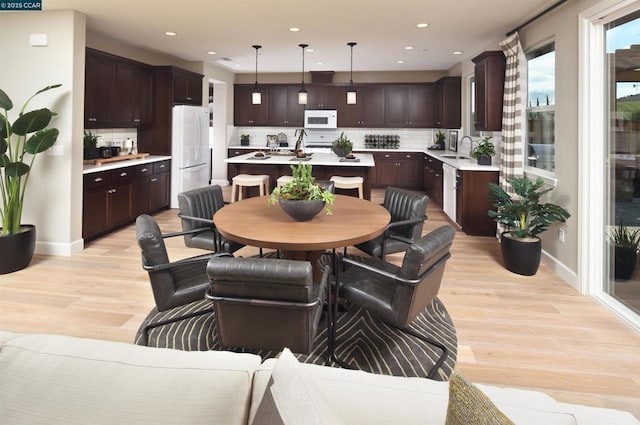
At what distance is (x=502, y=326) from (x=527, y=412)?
2295mm

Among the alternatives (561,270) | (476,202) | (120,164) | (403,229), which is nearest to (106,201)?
(120,164)

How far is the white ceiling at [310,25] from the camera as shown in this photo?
4.23 meters

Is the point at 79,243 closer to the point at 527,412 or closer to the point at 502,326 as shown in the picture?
the point at 502,326

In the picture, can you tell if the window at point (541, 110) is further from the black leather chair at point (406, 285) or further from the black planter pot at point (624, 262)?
the black leather chair at point (406, 285)

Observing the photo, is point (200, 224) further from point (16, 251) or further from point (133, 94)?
point (133, 94)

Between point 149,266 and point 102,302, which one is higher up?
point 149,266

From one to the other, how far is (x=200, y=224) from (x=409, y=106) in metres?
7.28

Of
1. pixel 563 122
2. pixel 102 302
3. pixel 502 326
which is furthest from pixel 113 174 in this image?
pixel 563 122

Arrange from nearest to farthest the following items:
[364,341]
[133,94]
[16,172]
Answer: [364,341]
[16,172]
[133,94]

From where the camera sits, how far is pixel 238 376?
97cm

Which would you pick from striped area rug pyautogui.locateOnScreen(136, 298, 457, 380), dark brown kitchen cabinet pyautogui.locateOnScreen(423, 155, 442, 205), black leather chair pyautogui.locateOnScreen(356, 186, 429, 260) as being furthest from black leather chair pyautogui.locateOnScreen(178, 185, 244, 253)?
dark brown kitchen cabinet pyautogui.locateOnScreen(423, 155, 442, 205)

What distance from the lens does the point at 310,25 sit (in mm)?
5113

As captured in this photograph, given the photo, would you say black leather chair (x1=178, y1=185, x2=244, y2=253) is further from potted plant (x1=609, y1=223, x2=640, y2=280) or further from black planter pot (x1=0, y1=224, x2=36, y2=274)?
potted plant (x1=609, y1=223, x2=640, y2=280)

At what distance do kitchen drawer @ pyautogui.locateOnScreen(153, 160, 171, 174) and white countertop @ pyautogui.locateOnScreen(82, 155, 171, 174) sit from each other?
7cm
